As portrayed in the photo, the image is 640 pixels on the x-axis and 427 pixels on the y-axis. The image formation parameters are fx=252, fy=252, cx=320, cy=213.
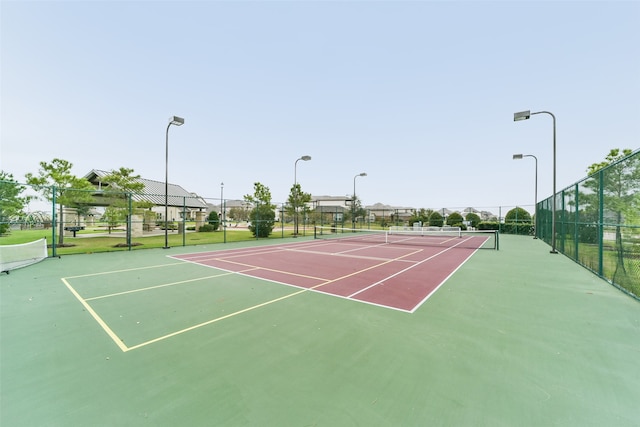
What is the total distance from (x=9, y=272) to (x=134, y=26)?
10643 mm

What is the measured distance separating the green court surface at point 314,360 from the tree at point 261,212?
49.4 feet

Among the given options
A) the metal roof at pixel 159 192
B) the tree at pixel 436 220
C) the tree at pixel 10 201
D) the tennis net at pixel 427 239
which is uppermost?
the metal roof at pixel 159 192

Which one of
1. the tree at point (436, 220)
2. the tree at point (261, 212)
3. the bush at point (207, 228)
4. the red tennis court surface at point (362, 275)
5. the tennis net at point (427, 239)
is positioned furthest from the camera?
the tree at point (436, 220)

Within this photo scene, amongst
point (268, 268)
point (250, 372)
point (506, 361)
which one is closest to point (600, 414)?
point (506, 361)

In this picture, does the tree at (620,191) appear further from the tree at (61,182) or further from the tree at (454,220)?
the tree at (454,220)

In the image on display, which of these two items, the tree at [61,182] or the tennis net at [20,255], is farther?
the tree at [61,182]

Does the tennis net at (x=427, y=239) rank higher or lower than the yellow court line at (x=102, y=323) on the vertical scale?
lower

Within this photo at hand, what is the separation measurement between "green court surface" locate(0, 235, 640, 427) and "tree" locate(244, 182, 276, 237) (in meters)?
15.1

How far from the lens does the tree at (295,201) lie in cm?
2386

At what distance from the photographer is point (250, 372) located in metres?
2.71

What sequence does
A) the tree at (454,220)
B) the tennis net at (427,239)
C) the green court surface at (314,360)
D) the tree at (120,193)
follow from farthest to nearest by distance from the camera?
the tree at (454,220) → the tennis net at (427,239) → the tree at (120,193) → the green court surface at (314,360)

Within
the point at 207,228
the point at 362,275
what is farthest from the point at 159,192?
the point at 362,275

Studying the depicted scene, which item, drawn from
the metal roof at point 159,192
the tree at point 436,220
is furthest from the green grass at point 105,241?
the tree at point 436,220

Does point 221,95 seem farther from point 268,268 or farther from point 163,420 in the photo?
point 163,420
